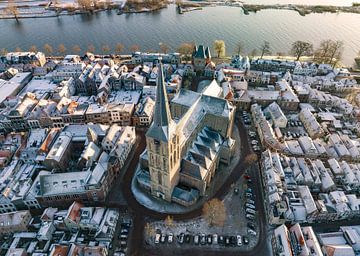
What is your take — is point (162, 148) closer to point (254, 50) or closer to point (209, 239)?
point (209, 239)

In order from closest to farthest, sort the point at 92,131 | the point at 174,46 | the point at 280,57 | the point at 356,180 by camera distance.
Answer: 1. the point at 356,180
2. the point at 92,131
3. the point at 280,57
4. the point at 174,46

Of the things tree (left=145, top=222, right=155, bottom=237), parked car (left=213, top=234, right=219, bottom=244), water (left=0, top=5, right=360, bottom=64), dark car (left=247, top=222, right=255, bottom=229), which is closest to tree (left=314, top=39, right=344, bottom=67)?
water (left=0, top=5, right=360, bottom=64)

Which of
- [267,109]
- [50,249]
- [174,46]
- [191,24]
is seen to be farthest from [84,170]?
[191,24]

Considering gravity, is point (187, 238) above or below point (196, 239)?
below

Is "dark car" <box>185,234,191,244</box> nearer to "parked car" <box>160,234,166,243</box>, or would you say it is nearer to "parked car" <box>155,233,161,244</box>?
"parked car" <box>160,234,166,243</box>

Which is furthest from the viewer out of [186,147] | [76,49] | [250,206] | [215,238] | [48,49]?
[76,49]

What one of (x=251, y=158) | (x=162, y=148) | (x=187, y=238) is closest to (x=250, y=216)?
(x=187, y=238)

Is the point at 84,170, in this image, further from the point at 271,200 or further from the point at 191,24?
the point at 191,24
